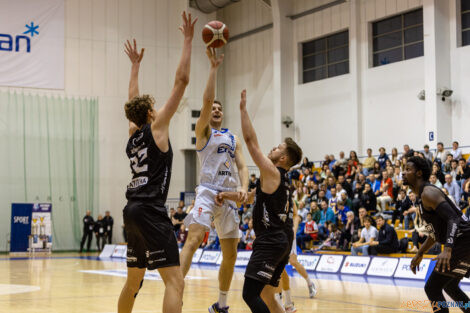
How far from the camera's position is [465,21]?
886 inches

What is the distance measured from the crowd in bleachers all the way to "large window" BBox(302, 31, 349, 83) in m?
4.59

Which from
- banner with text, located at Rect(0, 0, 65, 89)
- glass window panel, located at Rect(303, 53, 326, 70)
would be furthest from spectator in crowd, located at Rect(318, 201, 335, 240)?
banner with text, located at Rect(0, 0, 65, 89)

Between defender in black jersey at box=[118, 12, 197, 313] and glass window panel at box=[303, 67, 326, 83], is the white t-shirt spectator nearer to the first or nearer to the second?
glass window panel at box=[303, 67, 326, 83]

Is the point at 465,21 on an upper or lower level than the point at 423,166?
upper

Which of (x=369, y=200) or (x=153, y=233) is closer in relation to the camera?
(x=153, y=233)

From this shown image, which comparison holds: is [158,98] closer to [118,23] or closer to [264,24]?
[118,23]

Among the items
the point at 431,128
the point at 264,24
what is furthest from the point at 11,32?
the point at 431,128

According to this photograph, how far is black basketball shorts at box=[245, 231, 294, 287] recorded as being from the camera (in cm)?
618

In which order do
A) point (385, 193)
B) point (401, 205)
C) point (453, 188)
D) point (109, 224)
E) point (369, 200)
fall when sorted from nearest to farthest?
point (453, 188), point (401, 205), point (369, 200), point (385, 193), point (109, 224)

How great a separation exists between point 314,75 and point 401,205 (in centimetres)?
1106

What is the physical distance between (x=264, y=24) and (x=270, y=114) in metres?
4.41

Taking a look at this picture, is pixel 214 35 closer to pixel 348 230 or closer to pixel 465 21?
pixel 348 230

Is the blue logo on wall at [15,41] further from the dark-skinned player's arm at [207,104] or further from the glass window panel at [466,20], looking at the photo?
the dark-skinned player's arm at [207,104]

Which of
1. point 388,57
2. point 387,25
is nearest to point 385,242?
point 388,57
